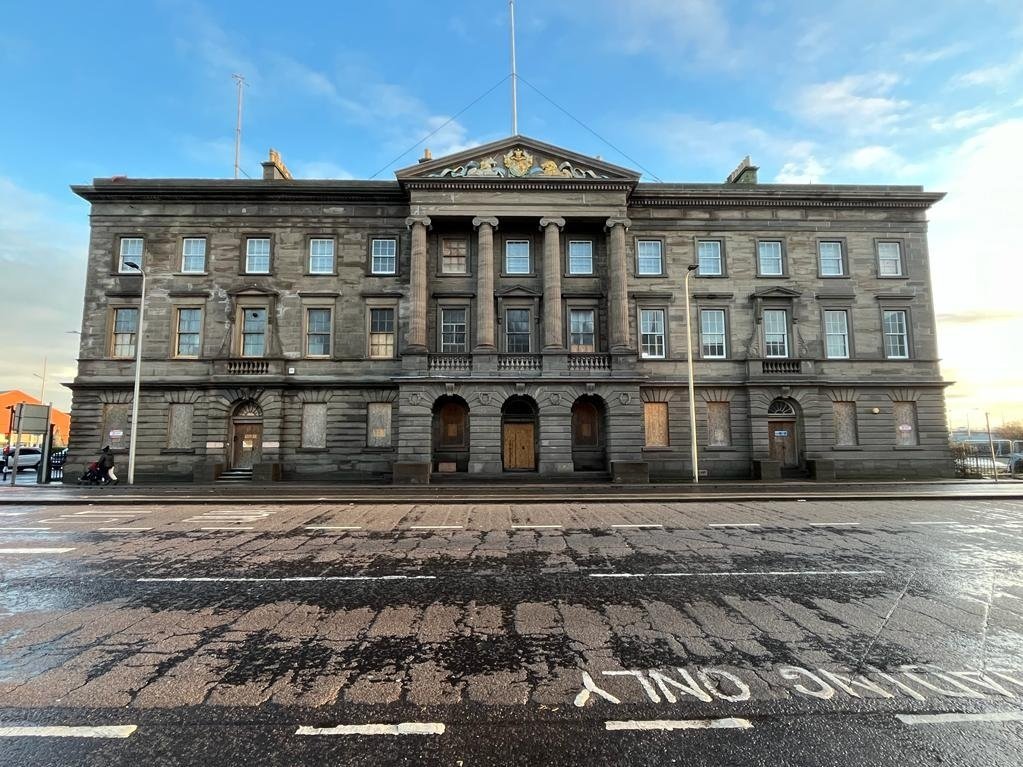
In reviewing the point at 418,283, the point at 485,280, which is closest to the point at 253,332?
the point at 418,283

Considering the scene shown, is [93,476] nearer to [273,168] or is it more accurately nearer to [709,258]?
[273,168]

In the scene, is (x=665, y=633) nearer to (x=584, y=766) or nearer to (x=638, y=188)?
(x=584, y=766)

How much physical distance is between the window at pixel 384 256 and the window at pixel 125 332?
41.6 ft

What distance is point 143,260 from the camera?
26.3 metres

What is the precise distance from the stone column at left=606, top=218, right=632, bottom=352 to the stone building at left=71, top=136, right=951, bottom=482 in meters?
0.08

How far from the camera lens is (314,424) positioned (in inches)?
1006

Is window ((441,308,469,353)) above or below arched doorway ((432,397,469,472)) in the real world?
above

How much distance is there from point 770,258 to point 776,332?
13.8 feet

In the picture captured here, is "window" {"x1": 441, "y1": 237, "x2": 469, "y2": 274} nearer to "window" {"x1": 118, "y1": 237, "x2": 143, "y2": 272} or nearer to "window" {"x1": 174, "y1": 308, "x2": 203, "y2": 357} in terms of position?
"window" {"x1": 174, "y1": 308, "x2": 203, "y2": 357}

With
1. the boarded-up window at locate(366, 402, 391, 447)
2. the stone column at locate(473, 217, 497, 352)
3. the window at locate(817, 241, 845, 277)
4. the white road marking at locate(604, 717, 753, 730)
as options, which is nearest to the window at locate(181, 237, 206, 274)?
the boarded-up window at locate(366, 402, 391, 447)

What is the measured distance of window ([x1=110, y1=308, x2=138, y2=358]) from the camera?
1016 inches

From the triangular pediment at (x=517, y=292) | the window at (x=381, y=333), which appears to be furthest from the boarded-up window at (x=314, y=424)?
the triangular pediment at (x=517, y=292)

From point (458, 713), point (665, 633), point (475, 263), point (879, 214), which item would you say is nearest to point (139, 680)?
point (458, 713)

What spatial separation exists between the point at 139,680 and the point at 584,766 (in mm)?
3662
